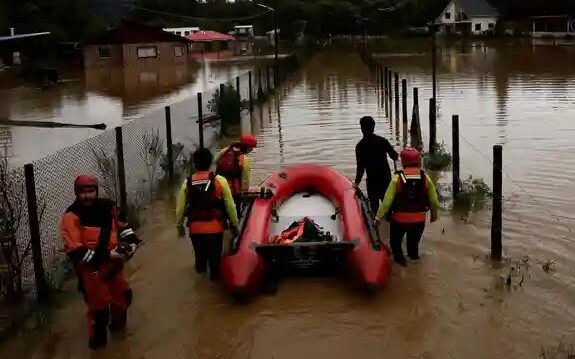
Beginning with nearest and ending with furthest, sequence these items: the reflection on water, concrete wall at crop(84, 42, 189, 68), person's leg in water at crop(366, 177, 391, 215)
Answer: person's leg in water at crop(366, 177, 391, 215) < the reflection on water < concrete wall at crop(84, 42, 189, 68)

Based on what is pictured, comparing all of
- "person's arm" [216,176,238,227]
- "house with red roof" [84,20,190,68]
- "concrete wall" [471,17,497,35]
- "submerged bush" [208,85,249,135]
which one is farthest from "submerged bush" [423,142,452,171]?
"concrete wall" [471,17,497,35]

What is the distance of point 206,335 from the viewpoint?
6.21 meters

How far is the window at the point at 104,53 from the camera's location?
5266cm

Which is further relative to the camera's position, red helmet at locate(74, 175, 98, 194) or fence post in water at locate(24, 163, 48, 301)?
fence post in water at locate(24, 163, 48, 301)

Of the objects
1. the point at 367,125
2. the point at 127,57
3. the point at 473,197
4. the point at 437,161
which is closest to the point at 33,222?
the point at 367,125

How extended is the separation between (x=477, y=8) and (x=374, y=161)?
65958 mm

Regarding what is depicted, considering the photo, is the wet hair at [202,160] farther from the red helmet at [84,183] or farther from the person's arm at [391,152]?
the person's arm at [391,152]

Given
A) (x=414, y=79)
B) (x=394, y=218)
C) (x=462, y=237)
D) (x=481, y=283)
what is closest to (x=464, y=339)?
(x=481, y=283)

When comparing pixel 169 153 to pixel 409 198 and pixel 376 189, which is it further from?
pixel 409 198

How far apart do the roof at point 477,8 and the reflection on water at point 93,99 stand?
30.9 metres

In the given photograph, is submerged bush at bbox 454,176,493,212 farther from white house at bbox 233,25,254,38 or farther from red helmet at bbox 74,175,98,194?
white house at bbox 233,25,254,38

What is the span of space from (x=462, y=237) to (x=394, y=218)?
A: 1576 millimetres

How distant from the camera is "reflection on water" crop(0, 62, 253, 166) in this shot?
1825cm

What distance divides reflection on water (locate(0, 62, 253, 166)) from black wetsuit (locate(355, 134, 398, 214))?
29.3 feet
